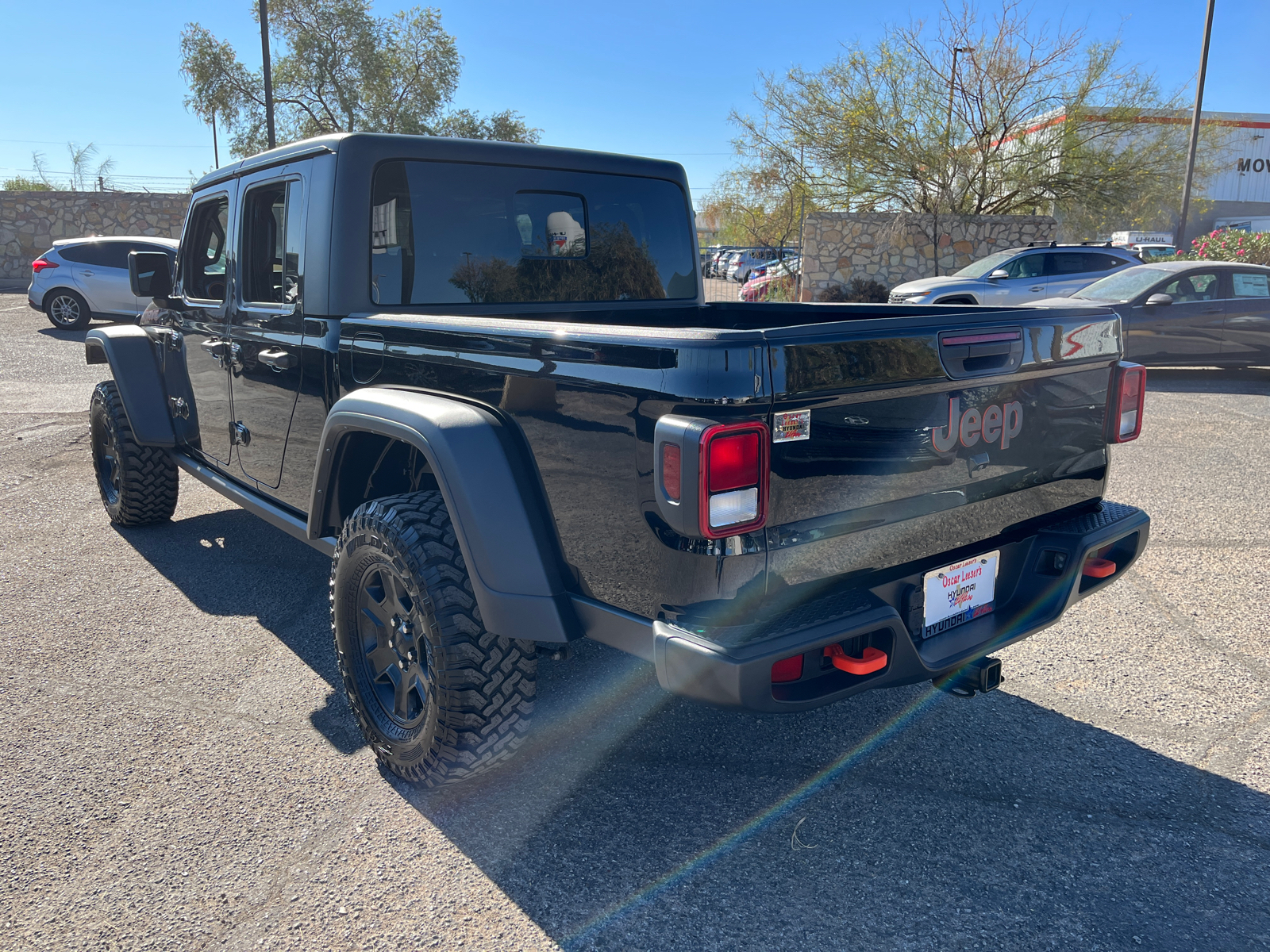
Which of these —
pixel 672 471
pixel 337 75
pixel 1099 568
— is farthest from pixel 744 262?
pixel 672 471

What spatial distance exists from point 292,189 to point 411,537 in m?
1.64

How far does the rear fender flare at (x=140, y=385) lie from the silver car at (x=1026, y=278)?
10.6 meters

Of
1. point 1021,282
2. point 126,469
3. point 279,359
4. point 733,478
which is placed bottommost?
point 126,469

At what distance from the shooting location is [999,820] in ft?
8.86

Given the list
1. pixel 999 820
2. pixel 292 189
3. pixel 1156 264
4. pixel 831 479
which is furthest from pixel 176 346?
pixel 1156 264

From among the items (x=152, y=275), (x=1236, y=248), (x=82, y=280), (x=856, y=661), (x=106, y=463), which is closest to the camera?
(x=856, y=661)

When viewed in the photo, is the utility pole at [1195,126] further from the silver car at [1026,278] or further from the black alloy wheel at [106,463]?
the black alloy wheel at [106,463]

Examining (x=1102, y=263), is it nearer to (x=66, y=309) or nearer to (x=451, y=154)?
(x=451, y=154)

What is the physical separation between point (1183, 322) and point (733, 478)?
36.0 ft

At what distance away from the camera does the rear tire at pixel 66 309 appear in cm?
1577

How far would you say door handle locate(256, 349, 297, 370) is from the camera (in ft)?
11.5

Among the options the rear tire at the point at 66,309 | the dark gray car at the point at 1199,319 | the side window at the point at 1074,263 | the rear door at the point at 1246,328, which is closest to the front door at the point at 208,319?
the dark gray car at the point at 1199,319

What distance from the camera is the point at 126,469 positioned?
516cm

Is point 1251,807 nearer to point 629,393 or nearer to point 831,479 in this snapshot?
point 831,479
